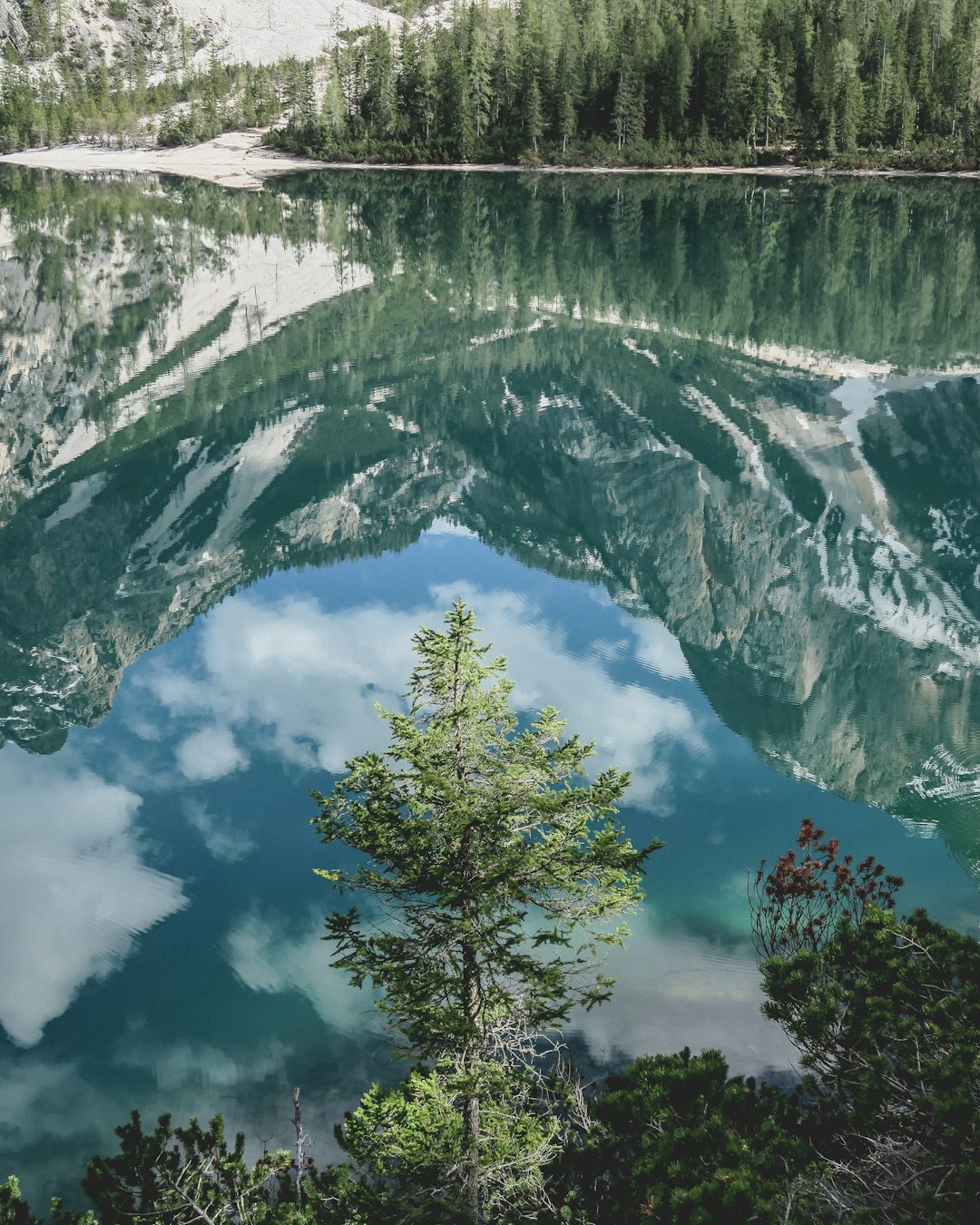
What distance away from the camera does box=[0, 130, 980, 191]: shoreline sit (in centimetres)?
10750

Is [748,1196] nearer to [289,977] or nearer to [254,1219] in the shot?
[254,1219]

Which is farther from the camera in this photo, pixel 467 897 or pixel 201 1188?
pixel 467 897

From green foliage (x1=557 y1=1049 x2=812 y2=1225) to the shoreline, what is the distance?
356ft

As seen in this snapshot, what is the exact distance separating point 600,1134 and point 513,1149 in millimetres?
624

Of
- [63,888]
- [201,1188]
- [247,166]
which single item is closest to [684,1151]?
[201,1188]

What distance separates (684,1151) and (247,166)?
13388cm

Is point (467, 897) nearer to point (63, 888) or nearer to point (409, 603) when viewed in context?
point (63, 888)

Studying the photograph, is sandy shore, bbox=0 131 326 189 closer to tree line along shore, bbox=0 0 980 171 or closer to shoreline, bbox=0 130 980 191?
shoreline, bbox=0 130 980 191

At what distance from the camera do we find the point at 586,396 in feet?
123

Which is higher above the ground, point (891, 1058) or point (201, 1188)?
point (891, 1058)

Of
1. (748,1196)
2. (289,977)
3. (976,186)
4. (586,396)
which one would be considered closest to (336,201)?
(976,186)

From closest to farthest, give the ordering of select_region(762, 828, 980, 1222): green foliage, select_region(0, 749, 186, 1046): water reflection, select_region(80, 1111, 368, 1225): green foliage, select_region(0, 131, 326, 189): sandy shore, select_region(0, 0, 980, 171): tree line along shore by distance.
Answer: select_region(762, 828, 980, 1222): green foliage → select_region(80, 1111, 368, 1225): green foliage → select_region(0, 749, 186, 1046): water reflection → select_region(0, 0, 980, 171): tree line along shore → select_region(0, 131, 326, 189): sandy shore

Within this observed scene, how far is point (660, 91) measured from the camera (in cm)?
12375

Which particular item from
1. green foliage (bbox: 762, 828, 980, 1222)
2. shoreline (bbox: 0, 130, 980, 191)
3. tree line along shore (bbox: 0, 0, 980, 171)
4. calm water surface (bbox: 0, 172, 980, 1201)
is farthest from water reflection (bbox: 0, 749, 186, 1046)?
tree line along shore (bbox: 0, 0, 980, 171)
